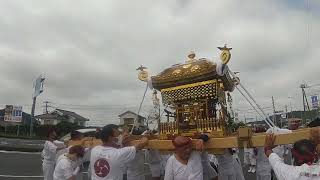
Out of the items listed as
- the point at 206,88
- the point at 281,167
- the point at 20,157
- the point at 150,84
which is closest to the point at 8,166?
the point at 20,157

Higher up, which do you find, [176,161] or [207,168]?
[176,161]

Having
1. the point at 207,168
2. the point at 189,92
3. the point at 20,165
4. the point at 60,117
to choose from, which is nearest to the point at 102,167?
the point at 207,168

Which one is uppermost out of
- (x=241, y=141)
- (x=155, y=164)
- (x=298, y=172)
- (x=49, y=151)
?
(x=241, y=141)

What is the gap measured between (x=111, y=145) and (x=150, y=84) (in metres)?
2.52

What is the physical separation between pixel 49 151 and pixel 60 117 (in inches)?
2230

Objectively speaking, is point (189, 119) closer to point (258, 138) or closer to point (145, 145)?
point (145, 145)

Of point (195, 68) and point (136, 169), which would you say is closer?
point (136, 169)

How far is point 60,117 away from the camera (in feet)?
208

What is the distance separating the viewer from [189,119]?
23.1ft

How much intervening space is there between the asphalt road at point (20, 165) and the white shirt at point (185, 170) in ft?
32.8

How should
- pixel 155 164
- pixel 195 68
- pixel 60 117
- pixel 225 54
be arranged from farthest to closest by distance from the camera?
pixel 60 117, pixel 155 164, pixel 195 68, pixel 225 54

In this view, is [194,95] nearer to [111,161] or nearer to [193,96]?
[193,96]

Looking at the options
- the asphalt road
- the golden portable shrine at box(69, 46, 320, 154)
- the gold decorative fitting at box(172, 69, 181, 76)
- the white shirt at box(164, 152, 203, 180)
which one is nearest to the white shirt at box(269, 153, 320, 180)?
the white shirt at box(164, 152, 203, 180)

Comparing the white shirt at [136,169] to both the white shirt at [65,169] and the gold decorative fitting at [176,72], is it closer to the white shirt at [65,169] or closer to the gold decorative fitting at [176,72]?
the white shirt at [65,169]
